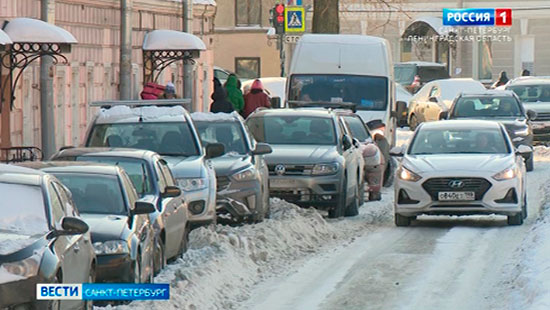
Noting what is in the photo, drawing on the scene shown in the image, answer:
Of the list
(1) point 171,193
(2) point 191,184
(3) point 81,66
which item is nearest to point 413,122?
(3) point 81,66

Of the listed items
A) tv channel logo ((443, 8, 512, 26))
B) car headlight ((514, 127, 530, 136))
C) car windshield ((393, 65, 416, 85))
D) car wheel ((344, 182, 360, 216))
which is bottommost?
car wheel ((344, 182, 360, 216))

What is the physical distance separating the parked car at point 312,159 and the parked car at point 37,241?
10654 millimetres

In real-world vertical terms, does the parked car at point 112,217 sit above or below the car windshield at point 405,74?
below

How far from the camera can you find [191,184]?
61.1 ft

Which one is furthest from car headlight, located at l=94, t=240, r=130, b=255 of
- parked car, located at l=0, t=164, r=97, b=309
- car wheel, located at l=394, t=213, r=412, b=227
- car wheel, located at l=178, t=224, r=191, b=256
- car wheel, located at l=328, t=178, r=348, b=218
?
car wheel, located at l=328, t=178, r=348, b=218

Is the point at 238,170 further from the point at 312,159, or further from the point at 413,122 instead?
the point at 413,122

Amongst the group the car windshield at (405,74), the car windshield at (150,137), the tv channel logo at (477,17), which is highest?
the tv channel logo at (477,17)

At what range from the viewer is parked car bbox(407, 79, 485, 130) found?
4647 cm

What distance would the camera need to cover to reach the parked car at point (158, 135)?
19.3 m

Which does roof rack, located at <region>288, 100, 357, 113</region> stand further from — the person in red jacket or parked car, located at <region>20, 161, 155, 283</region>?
parked car, located at <region>20, 161, 155, 283</region>

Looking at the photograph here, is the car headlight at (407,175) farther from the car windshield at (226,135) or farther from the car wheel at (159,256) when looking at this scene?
the car wheel at (159,256)

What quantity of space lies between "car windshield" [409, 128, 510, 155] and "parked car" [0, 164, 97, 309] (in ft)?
36.5

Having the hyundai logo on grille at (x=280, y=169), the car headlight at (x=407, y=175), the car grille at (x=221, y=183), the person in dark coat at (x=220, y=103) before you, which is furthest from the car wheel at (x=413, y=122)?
the car grille at (x=221, y=183)

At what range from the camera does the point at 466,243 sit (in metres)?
19.0
